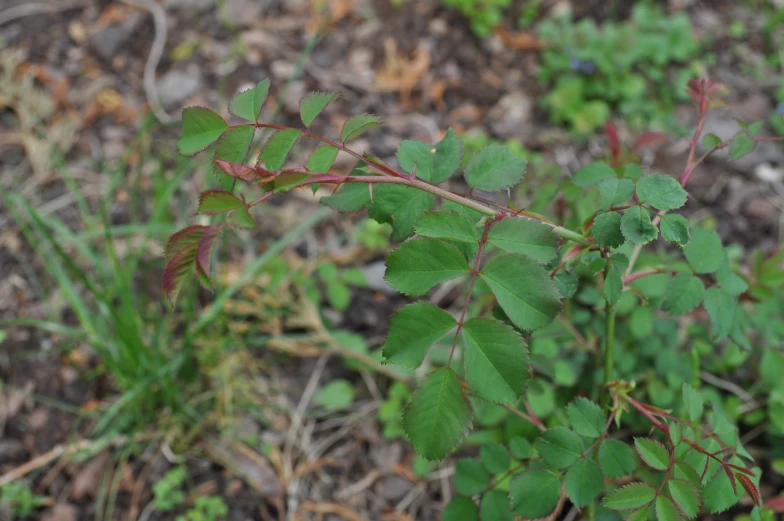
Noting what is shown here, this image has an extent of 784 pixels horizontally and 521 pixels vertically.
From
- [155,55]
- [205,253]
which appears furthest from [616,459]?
[155,55]

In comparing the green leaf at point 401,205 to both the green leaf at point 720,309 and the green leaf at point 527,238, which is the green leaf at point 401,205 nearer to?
the green leaf at point 527,238

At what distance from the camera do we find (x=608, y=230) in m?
0.86

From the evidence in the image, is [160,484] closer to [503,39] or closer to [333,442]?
[333,442]

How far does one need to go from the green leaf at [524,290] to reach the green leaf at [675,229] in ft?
0.54

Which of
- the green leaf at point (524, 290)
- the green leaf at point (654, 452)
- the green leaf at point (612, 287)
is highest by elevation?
the green leaf at point (524, 290)

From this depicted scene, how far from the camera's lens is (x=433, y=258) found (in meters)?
0.86

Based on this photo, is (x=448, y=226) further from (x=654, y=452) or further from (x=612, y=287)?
(x=654, y=452)

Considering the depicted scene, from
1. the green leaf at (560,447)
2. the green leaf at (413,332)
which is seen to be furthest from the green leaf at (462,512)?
the green leaf at (413,332)

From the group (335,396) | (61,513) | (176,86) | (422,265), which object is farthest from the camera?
(176,86)

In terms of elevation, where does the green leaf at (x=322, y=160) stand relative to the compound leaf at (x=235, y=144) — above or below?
below

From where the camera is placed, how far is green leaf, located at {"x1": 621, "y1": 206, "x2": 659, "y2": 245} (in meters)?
0.82

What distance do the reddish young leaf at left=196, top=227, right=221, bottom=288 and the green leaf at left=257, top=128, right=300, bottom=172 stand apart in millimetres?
143

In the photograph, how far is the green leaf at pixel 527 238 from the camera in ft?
2.80

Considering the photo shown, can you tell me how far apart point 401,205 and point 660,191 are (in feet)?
1.14
